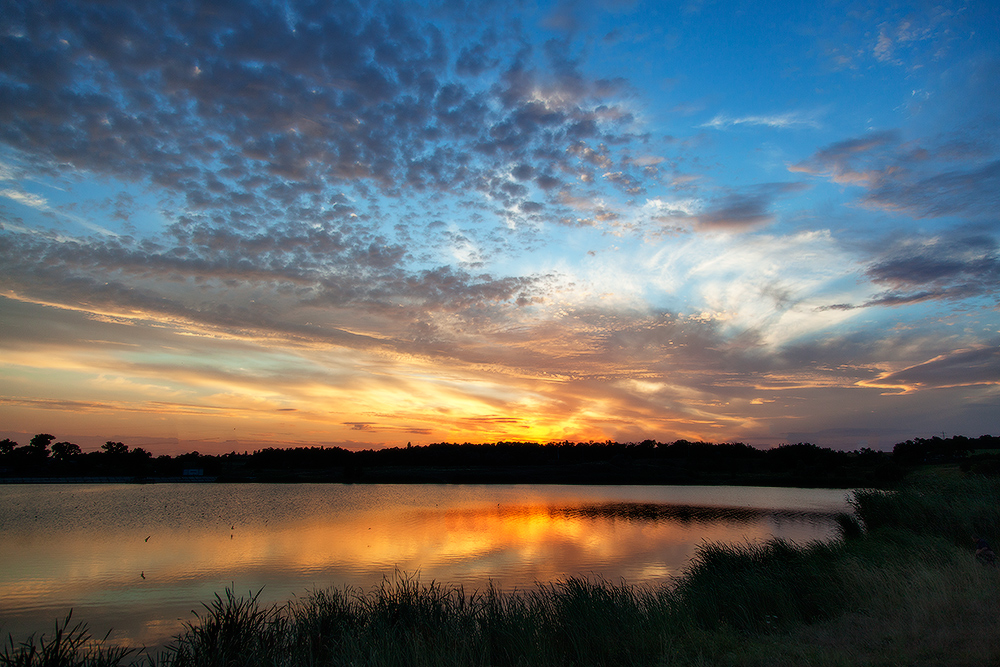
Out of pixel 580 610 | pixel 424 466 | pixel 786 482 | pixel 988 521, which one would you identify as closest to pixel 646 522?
pixel 988 521

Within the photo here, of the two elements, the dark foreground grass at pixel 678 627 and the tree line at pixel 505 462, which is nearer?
the dark foreground grass at pixel 678 627

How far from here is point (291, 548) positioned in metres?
25.1

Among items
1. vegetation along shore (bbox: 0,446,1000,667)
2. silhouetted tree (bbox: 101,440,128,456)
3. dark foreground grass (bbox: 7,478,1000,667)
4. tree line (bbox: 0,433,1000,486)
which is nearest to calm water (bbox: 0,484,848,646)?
vegetation along shore (bbox: 0,446,1000,667)

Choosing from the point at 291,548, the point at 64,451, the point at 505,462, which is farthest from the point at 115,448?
the point at 291,548

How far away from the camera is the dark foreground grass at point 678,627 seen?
25.9ft

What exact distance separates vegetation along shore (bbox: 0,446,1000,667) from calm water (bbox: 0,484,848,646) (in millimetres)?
2994

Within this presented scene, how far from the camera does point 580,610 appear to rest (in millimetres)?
10570

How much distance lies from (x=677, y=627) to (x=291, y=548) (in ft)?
67.4

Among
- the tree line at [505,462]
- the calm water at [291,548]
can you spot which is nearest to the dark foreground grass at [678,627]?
the calm water at [291,548]

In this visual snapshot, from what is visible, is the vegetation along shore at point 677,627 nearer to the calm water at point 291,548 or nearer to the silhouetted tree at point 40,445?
the calm water at point 291,548

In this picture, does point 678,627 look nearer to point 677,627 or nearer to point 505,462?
point 677,627

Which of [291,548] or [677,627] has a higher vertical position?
[677,627]

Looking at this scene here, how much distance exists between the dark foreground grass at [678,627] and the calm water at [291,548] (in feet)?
15.5

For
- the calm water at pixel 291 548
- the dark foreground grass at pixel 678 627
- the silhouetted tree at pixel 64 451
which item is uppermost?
the silhouetted tree at pixel 64 451
